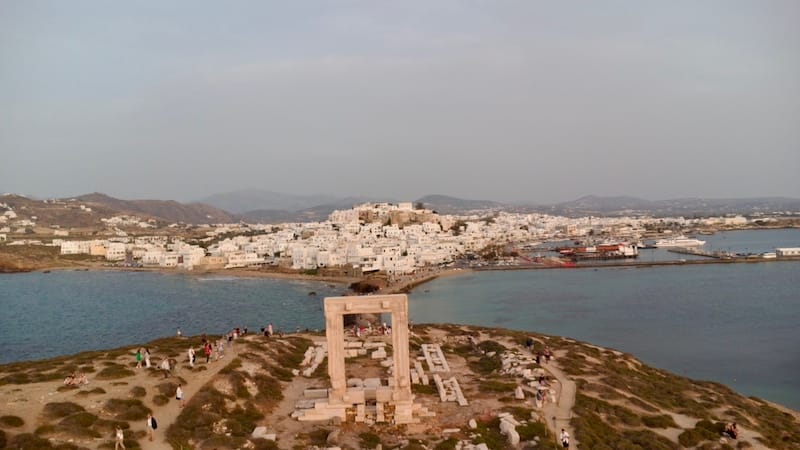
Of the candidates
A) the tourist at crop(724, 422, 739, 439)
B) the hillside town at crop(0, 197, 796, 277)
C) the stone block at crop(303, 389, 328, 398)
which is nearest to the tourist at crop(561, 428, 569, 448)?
the tourist at crop(724, 422, 739, 439)

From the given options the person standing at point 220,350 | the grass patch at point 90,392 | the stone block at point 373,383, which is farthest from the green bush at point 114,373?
the stone block at point 373,383

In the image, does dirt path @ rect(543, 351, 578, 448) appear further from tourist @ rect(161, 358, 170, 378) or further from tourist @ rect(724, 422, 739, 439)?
tourist @ rect(161, 358, 170, 378)

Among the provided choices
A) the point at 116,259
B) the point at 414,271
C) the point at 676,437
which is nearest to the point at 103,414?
the point at 676,437

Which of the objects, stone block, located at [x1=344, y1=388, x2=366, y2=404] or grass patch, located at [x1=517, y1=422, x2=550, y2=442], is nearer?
grass patch, located at [x1=517, y1=422, x2=550, y2=442]

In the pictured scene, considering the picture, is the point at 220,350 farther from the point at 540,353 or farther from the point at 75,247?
the point at 75,247

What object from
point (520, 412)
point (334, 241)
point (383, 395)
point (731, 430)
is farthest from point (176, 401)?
point (334, 241)
